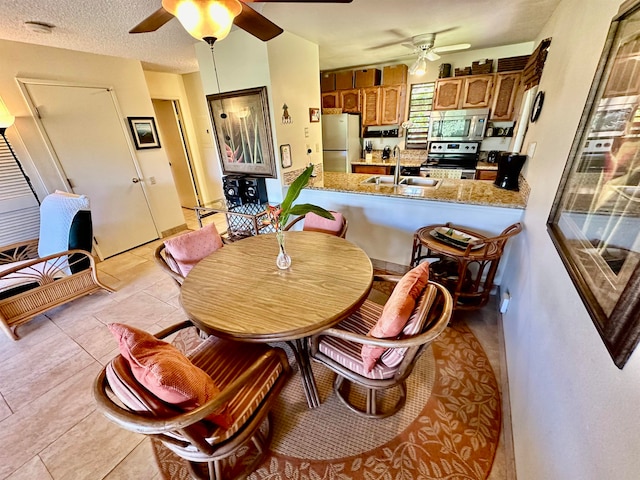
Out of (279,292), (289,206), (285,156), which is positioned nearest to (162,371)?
(279,292)

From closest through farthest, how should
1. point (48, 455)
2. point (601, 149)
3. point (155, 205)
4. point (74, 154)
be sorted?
point (601, 149) → point (48, 455) → point (74, 154) → point (155, 205)

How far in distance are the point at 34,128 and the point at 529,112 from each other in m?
4.98

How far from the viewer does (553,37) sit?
1.98m

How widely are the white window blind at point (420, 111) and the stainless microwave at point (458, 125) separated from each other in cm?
18

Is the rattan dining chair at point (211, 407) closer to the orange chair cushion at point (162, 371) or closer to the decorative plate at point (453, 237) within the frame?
the orange chair cushion at point (162, 371)

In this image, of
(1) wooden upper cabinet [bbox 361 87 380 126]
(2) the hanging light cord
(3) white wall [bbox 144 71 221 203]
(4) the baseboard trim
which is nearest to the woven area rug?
(4) the baseboard trim

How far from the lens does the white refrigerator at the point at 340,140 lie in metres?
4.43

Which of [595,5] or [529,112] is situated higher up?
[595,5]

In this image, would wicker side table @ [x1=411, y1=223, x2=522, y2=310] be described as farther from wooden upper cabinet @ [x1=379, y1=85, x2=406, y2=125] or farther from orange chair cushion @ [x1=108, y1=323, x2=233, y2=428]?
wooden upper cabinet @ [x1=379, y1=85, x2=406, y2=125]

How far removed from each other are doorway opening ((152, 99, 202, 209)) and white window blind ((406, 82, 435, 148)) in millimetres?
4113

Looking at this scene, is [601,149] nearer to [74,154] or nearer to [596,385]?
[596,385]

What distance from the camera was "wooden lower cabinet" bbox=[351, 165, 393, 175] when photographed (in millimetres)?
4469

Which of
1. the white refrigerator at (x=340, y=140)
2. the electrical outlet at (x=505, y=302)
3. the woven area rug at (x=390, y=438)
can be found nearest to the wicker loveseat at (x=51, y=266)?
the woven area rug at (x=390, y=438)

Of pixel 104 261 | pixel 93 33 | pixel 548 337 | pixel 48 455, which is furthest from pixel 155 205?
pixel 548 337
